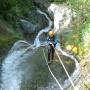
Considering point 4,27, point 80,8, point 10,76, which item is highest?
point 80,8

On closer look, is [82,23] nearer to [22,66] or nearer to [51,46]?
[51,46]

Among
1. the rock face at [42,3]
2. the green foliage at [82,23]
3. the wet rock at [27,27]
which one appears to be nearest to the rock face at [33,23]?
the wet rock at [27,27]

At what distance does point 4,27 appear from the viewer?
883 inches

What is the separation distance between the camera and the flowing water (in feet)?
52.1

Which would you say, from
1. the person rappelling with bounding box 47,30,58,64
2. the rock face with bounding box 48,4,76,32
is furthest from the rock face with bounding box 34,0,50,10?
the person rappelling with bounding box 47,30,58,64

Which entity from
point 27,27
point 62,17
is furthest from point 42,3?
point 62,17

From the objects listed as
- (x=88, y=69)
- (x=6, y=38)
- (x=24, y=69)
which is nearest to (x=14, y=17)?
(x=6, y=38)

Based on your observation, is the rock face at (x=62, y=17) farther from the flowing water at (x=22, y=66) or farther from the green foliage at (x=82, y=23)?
the flowing water at (x=22, y=66)

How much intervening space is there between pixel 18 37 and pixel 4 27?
135 cm

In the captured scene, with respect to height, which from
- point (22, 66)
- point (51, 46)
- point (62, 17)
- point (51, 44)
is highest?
point (62, 17)

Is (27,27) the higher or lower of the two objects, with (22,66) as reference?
higher

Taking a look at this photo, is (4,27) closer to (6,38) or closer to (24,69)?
(6,38)

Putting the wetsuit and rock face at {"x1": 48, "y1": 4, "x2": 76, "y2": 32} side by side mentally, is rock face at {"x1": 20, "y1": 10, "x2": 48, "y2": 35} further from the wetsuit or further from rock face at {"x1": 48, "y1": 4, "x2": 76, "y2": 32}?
the wetsuit

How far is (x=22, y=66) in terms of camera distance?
58.5 ft
